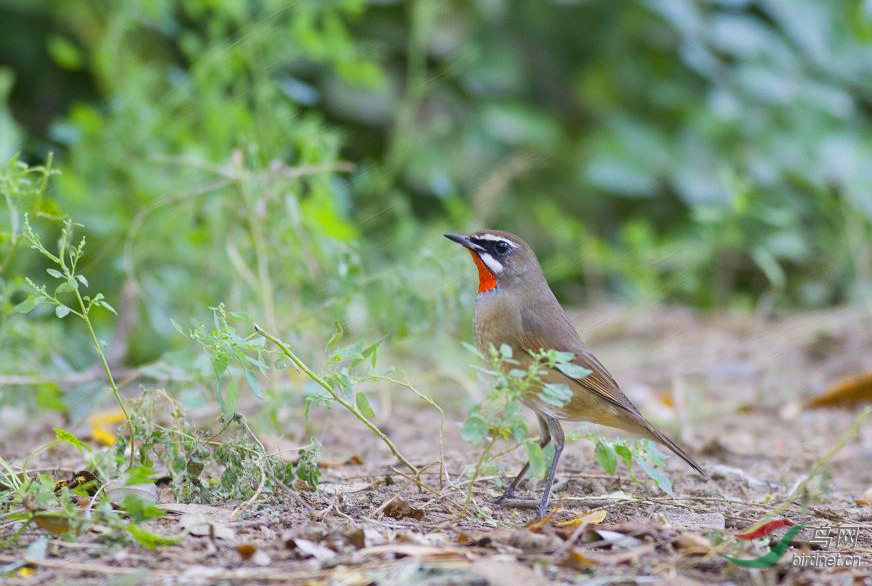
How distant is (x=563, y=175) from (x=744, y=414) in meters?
4.12

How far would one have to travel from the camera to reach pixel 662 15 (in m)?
9.91

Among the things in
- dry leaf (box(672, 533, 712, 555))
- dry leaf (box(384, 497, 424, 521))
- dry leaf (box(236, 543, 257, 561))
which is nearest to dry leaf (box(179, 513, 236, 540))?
dry leaf (box(236, 543, 257, 561))

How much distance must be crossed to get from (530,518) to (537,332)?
102 centimetres

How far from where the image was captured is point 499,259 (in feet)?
16.5

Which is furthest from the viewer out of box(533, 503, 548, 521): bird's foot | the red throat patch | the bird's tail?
the red throat patch

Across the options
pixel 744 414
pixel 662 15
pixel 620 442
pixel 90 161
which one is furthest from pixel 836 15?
pixel 620 442

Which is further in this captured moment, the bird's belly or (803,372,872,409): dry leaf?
(803,372,872,409): dry leaf

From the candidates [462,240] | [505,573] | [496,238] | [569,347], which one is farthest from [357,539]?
[496,238]

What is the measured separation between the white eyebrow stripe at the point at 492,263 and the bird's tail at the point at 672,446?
37.8 inches

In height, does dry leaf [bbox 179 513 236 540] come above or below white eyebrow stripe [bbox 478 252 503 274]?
below
